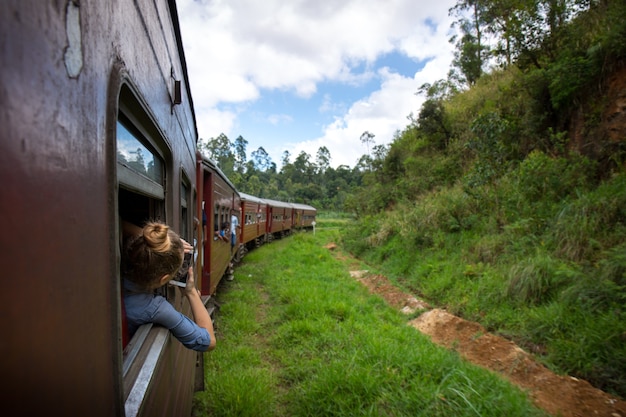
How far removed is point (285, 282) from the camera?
7465mm

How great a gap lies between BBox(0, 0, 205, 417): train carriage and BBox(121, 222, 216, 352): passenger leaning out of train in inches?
12.7

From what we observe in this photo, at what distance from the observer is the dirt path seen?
323 centimetres

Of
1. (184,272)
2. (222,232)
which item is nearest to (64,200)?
(184,272)

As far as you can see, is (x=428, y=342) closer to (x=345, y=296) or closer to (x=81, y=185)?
(x=345, y=296)

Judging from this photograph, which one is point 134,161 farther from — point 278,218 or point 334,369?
point 278,218

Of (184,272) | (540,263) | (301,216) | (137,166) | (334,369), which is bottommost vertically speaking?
(334,369)

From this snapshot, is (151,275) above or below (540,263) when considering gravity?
above

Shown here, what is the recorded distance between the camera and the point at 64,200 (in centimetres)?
57

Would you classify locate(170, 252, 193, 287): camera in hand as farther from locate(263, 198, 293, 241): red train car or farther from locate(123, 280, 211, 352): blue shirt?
locate(263, 198, 293, 241): red train car

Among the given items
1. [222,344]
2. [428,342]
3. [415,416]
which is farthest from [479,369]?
[222,344]

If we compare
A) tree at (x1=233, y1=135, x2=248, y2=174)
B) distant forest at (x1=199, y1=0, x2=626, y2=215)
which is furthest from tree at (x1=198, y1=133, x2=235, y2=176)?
distant forest at (x1=199, y1=0, x2=626, y2=215)

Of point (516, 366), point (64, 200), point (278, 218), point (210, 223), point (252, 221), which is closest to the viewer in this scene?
point (64, 200)

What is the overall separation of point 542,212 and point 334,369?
234 inches

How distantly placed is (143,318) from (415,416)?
2633 millimetres
